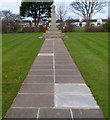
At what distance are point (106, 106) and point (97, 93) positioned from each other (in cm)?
73

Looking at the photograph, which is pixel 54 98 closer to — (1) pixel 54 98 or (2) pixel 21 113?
(1) pixel 54 98

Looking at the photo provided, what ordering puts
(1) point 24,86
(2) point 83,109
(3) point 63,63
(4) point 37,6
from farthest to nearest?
1. (4) point 37,6
2. (3) point 63,63
3. (1) point 24,86
4. (2) point 83,109

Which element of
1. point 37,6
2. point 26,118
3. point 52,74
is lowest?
point 26,118

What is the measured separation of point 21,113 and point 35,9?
146ft

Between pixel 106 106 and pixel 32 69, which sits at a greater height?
pixel 32 69

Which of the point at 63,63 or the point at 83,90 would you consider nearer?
the point at 83,90

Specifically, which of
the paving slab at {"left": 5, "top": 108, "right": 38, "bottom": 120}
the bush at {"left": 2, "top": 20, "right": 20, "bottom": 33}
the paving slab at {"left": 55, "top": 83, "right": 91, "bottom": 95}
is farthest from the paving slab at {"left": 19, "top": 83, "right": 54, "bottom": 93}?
the bush at {"left": 2, "top": 20, "right": 20, "bottom": 33}

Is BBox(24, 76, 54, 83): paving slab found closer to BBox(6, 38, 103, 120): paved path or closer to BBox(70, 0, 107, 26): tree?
BBox(6, 38, 103, 120): paved path

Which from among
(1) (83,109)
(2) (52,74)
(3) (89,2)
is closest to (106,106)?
(1) (83,109)

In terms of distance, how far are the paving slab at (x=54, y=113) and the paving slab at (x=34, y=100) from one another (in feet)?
0.77

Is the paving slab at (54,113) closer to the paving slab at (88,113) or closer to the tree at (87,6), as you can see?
the paving slab at (88,113)

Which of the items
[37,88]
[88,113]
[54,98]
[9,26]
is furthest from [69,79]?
[9,26]

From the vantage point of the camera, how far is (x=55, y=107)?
3.84 m

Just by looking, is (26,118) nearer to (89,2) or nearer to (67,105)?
(67,105)
